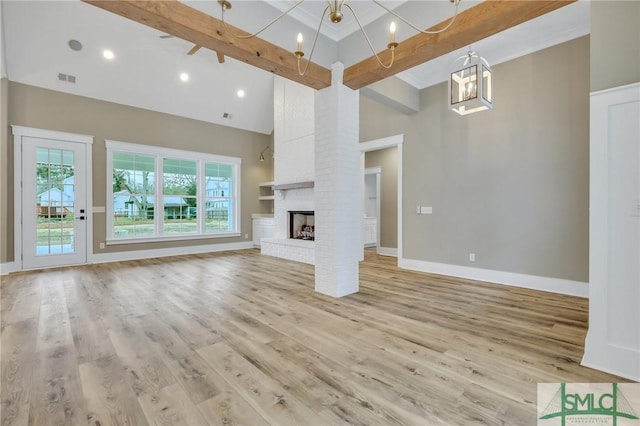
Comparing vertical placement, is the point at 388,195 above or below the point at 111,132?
below

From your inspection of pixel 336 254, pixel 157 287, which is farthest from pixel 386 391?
pixel 157 287

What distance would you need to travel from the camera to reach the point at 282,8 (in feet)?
10.6

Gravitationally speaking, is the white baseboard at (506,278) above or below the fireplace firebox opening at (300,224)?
below

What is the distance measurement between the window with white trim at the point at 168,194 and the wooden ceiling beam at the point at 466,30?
5.48 metres

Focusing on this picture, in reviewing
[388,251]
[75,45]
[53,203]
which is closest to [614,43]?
[388,251]

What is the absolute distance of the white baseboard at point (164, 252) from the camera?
5969 mm

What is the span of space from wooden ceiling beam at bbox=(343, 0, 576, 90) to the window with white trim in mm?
5484

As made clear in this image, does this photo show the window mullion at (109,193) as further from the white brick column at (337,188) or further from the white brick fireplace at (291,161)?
the white brick column at (337,188)

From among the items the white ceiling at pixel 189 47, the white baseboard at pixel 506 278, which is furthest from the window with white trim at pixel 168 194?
the white baseboard at pixel 506 278

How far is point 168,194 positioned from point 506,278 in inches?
280

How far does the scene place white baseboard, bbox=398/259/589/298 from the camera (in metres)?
3.59

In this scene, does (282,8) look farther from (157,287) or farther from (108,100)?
(108,100)

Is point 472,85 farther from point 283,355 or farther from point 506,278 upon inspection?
point 283,355

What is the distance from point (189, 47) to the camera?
5922 mm
